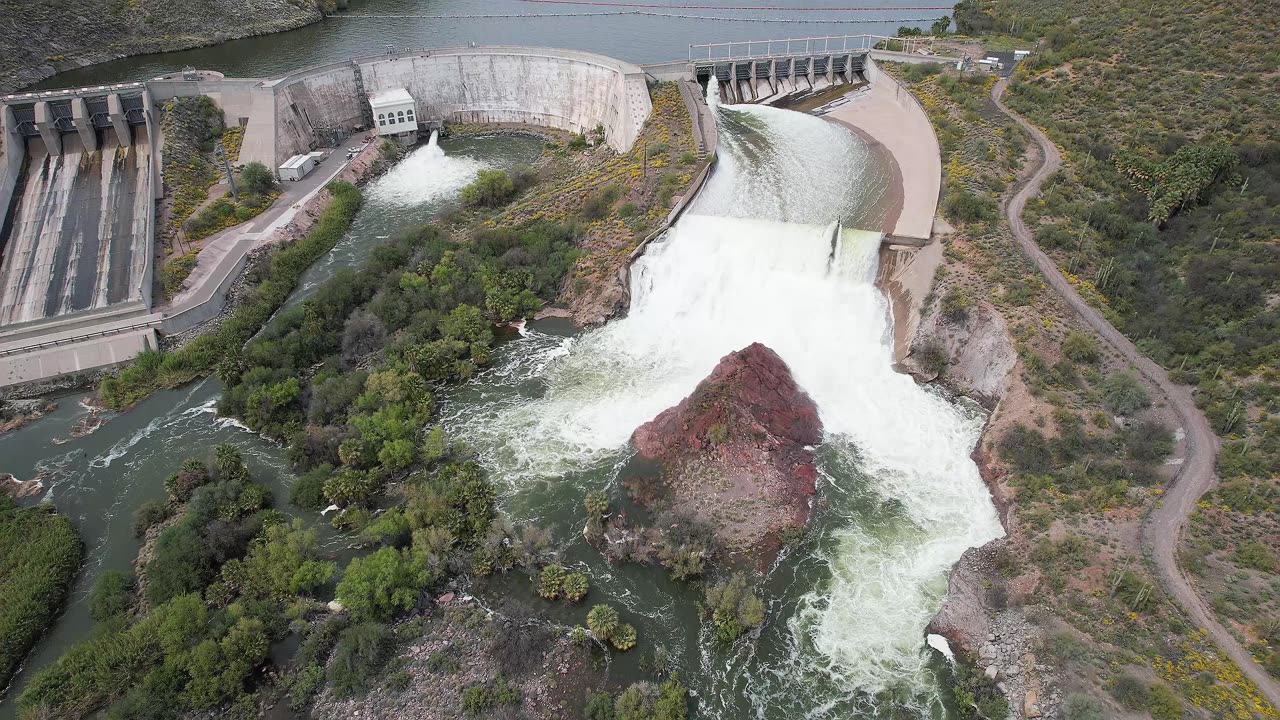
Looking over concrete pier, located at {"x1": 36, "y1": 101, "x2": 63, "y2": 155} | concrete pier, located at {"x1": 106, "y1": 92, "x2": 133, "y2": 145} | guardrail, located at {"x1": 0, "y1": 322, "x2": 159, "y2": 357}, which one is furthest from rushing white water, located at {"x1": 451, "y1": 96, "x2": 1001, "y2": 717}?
concrete pier, located at {"x1": 36, "y1": 101, "x2": 63, "y2": 155}

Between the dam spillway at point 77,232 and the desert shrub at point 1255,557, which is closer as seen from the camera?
the desert shrub at point 1255,557

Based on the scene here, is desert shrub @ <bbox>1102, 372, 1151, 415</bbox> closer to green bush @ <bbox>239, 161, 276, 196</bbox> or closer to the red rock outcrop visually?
the red rock outcrop

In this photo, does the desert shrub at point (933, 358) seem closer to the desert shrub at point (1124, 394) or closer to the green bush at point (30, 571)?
the desert shrub at point (1124, 394)

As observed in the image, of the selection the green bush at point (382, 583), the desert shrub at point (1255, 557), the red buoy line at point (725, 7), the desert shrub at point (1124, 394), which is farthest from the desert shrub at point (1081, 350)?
the red buoy line at point (725, 7)

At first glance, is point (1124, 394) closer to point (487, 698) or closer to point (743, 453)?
point (743, 453)

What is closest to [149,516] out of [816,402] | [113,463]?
[113,463]

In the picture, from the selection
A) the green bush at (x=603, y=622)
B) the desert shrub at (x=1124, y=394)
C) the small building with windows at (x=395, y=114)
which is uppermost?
the small building with windows at (x=395, y=114)

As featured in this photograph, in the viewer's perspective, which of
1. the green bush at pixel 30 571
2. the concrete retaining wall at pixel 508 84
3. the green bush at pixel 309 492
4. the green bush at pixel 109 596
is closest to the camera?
the green bush at pixel 30 571
